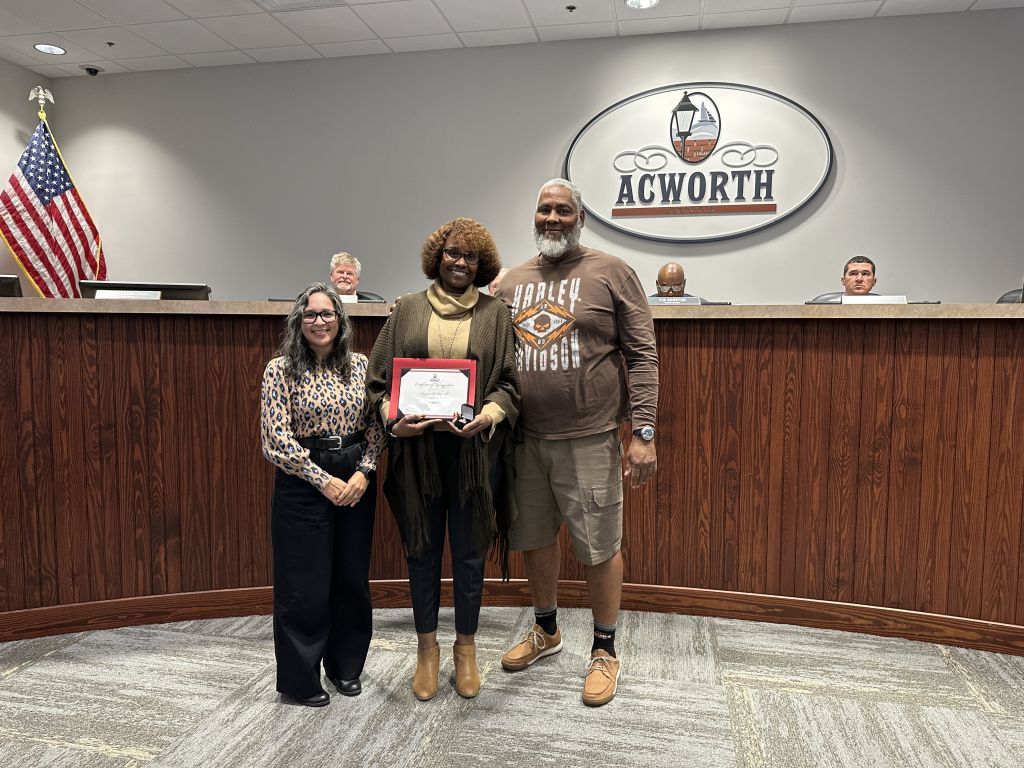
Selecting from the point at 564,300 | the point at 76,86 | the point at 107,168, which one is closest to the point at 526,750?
the point at 564,300

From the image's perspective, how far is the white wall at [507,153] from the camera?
439cm

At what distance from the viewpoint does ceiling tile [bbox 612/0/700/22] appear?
4301mm

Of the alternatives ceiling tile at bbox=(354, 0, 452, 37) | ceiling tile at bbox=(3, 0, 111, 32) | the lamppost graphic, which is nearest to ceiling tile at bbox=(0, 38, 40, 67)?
ceiling tile at bbox=(3, 0, 111, 32)

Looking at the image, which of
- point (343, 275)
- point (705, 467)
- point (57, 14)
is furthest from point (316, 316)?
point (57, 14)

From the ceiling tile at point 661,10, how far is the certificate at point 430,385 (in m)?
3.58

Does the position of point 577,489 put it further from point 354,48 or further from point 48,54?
point 48,54

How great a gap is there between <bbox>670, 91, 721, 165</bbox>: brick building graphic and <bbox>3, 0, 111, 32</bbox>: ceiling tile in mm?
4079

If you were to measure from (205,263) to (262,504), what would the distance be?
372 cm

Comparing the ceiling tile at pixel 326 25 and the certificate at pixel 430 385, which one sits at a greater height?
the ceiling tile at pixel 326 25

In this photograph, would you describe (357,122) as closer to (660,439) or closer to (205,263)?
(205,263)

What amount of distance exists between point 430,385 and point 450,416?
0.34 ft

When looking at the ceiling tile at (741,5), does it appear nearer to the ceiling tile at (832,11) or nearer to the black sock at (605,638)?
the ceiling tile at (832,11)

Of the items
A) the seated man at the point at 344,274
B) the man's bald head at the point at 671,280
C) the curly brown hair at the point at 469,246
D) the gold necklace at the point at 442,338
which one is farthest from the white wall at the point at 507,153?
the gold necklace at the point at 442,338

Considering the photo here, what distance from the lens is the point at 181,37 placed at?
4914mm
